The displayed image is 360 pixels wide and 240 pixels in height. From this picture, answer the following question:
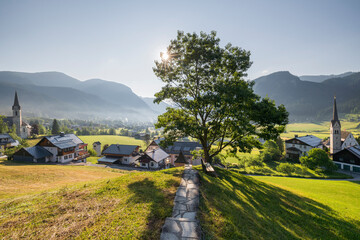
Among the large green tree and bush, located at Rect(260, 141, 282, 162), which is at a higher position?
the large green tree

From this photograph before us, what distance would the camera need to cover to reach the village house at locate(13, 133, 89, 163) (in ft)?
142

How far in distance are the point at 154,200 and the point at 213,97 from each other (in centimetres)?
873

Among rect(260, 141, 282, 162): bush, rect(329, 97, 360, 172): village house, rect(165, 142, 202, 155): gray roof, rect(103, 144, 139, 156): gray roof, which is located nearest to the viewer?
rect(329, 97, 360, 172): village house

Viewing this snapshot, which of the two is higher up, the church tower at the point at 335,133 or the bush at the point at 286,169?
the church tower at the point at 335,133

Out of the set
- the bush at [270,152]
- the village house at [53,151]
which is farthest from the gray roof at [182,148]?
the village house at [53,151]

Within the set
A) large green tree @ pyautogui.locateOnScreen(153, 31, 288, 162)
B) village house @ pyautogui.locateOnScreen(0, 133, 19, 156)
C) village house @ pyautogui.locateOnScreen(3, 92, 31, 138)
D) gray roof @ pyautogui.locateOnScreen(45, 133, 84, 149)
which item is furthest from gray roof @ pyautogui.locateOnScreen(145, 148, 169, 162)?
village house @ pyautogui.locateOnScreen(3, 92, 31, 138)

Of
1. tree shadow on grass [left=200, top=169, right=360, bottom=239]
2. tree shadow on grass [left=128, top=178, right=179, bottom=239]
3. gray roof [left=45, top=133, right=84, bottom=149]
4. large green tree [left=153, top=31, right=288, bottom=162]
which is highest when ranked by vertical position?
large green tree [left=153, top=31, right=288, bottom=162]

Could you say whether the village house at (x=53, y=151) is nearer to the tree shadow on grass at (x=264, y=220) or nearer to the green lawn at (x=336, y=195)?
the tree shadow on grass at (x=264, y=220)

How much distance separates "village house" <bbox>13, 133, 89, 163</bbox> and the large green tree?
4729cm

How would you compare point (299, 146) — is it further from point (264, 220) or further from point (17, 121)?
point (17, 121)

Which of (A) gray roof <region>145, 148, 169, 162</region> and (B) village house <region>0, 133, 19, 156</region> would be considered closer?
(A) gray roof <region>145, 148, 169, 162</region>

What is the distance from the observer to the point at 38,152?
1789 inches

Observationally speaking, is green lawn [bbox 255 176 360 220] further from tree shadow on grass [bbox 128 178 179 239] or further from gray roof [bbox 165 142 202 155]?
gray roof [bbox 165 142 202 155]

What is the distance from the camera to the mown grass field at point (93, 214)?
5258mm
